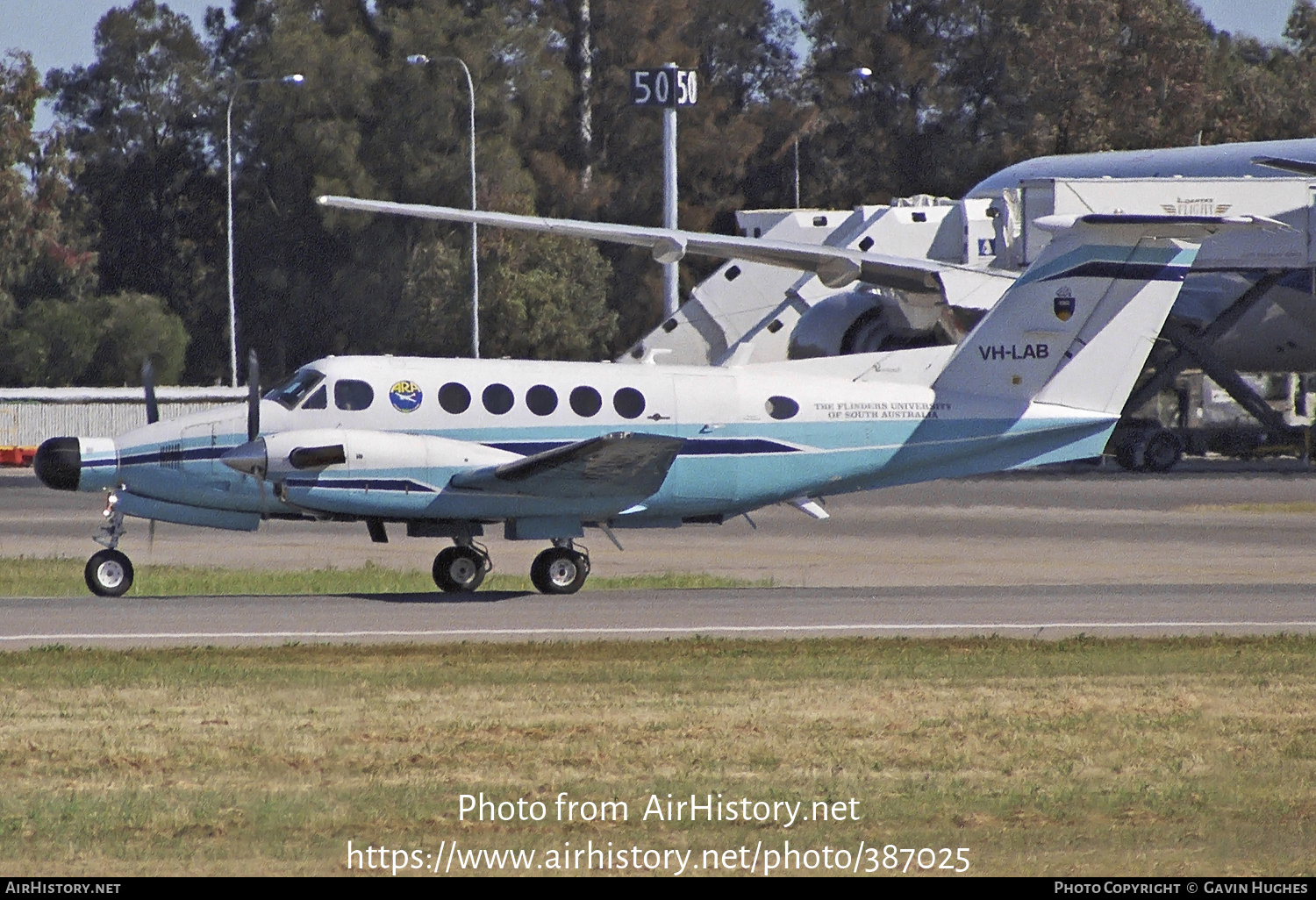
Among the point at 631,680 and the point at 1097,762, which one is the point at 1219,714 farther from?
the point at 631,680

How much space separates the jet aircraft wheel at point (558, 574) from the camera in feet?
71.5

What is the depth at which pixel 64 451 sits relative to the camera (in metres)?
20.8

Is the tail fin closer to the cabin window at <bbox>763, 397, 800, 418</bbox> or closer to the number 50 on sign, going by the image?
the cabin window at <bbox>763, 397, 800, 418</bbox>

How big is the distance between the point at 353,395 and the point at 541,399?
2203 millimetres

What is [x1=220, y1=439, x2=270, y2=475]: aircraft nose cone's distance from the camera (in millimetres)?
20781

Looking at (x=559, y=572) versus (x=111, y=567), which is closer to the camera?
(x=111, y=567)

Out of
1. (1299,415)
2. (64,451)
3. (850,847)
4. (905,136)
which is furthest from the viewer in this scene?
(905,136)

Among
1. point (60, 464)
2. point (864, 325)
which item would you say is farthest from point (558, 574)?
point (864, 325)

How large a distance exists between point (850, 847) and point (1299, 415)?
4865 centimetres

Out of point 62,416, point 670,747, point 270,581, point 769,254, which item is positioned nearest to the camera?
point 670,747

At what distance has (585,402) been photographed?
22359mm

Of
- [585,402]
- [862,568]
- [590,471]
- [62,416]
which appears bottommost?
[862,568]

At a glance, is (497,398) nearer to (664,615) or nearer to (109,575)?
(664,615)
